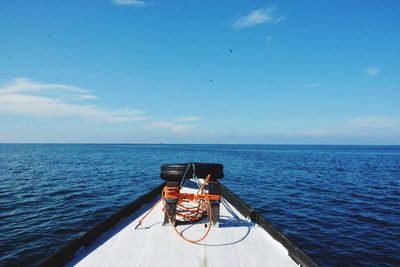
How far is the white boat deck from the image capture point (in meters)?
A: 4.45

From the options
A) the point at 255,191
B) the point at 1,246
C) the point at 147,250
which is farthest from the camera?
the point at 255,191

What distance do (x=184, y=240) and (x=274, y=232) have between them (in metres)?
2.04

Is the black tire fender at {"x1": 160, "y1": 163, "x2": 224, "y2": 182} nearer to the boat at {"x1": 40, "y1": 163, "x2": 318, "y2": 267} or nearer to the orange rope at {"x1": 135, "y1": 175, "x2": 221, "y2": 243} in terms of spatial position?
the boat at {"x1": 40, "y1": 163, "x2": 318, "y2": 267}

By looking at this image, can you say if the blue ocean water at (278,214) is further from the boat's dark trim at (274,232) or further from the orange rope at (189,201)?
the orange rope at (189,201)

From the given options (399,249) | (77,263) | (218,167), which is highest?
(218,167)

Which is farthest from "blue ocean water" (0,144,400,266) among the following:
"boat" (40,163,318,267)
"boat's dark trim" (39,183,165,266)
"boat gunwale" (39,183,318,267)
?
"boat" (40,163,318,267)

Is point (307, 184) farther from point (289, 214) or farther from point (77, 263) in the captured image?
point (77, 263)

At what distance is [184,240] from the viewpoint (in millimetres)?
5305

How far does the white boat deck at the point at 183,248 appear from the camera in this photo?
4.45 meters

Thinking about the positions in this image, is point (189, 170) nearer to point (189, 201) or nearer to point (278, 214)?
point (189, 201)

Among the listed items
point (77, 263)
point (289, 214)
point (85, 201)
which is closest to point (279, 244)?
point (77, 263)

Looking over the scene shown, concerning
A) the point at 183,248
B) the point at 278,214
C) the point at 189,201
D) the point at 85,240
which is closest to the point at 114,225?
the point at 85,240

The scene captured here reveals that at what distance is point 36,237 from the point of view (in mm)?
11125

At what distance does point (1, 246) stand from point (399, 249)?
55.2ft
